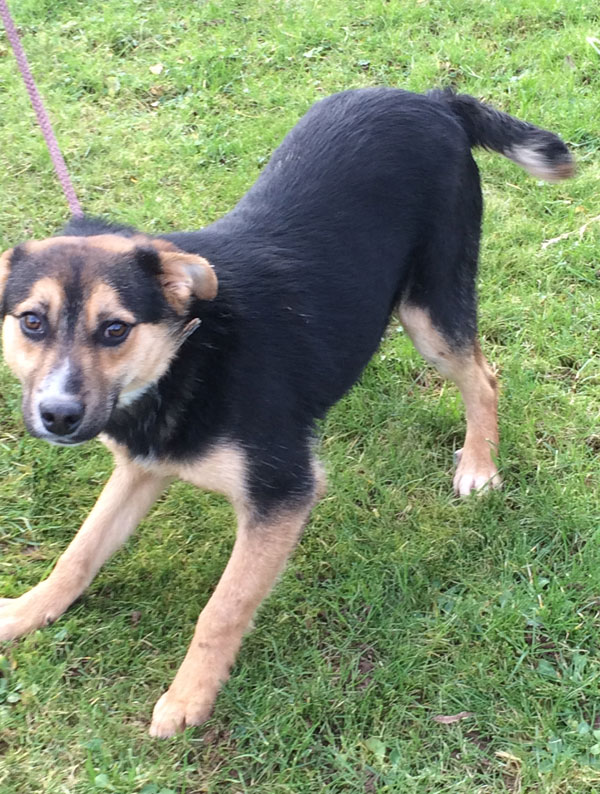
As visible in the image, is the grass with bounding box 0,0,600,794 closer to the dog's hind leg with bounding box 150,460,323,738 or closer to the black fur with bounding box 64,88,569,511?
the dog's hind leg with bounding box 150,460,323,738

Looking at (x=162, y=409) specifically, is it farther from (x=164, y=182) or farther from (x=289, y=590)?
(x=164, y=182)

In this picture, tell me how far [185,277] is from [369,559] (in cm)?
155

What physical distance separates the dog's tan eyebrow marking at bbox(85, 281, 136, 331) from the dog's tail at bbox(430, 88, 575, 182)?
6.18ft

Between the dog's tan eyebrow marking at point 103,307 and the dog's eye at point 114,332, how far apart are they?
0.9 inches

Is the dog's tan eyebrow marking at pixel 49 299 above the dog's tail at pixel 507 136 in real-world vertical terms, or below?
below

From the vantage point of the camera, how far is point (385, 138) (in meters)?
3.36

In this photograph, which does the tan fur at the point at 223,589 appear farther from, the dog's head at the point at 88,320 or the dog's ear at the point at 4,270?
the dog's ear at the point at 4,270

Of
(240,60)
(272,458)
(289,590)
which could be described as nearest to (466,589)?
(289,590)

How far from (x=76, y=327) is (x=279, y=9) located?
17.8 feet

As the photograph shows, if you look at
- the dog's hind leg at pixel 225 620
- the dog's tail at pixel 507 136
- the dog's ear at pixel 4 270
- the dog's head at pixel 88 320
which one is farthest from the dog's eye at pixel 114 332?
the dog's tail at pixel 507 136

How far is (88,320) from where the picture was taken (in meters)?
2.54

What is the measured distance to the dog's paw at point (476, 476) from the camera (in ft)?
12.5

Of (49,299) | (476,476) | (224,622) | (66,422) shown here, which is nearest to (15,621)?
(224,622)

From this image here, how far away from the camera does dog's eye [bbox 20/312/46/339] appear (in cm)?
257
